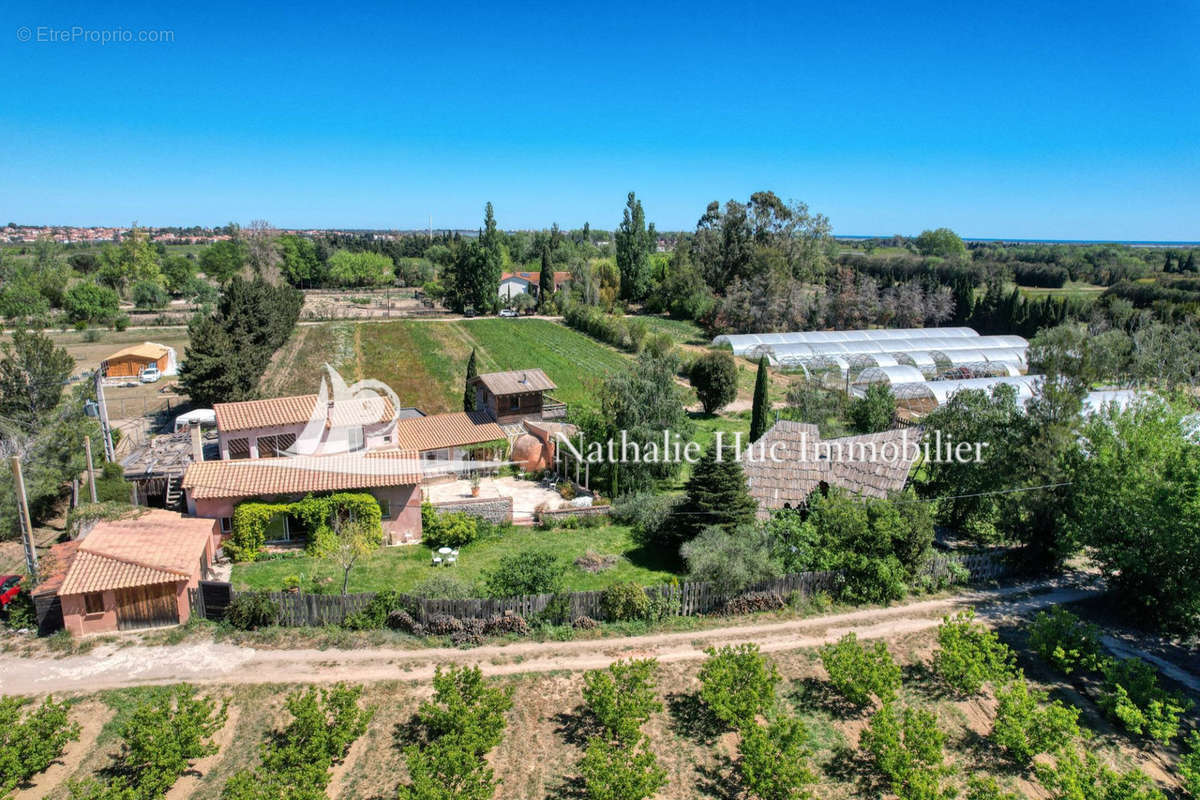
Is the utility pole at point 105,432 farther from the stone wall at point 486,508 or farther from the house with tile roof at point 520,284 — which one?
the house with tile roof at point 520,284

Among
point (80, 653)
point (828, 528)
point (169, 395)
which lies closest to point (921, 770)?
point (828, 528)

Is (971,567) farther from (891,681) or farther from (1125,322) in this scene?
(1125,322)

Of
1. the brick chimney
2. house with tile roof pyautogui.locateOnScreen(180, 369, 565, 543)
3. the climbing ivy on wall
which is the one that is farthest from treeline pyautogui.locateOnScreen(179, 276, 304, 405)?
the climbing ivy on wall

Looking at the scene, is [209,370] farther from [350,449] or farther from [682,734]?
[682,734]

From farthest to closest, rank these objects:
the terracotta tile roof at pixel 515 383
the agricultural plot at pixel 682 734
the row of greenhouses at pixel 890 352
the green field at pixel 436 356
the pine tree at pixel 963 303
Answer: the pine tree at pixel 963 303, the row of greenhouses at pixel 890 352, the green field at pixel 436 356, the terracotta tile roof at pixel 515 383, the agricultural plot at pixel 682 734

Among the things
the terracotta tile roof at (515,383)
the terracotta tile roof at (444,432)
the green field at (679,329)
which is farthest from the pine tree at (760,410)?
the green field at (679,329)

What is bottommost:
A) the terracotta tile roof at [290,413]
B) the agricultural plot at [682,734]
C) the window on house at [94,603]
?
the agricultural plot at [682,734]

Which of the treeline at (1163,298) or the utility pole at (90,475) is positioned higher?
the treeline at (1163,298)
